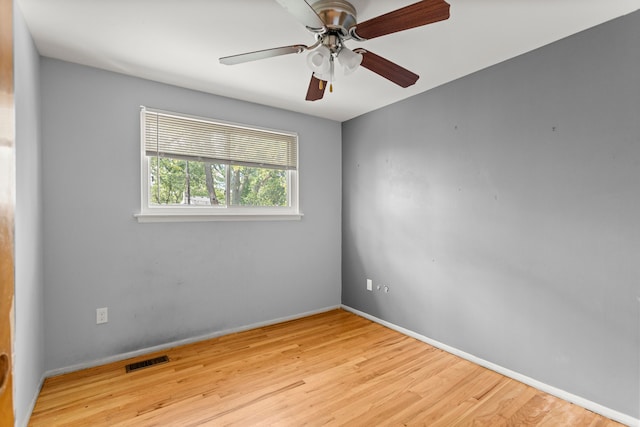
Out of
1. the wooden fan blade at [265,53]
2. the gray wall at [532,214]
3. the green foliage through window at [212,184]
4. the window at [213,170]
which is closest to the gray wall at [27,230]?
the window at [213,170]

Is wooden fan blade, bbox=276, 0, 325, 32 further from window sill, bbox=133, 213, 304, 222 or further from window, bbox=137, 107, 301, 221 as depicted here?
window sill, bbox=133, 213, 304, 222

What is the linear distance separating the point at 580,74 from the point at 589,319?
1.57m

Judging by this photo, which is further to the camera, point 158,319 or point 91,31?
point 158,319

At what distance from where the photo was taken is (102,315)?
2533mm

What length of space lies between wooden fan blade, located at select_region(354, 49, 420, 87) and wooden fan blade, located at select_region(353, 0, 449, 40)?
0.13 m

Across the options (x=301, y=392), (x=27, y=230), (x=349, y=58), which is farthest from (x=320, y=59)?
(x=301, y=392)

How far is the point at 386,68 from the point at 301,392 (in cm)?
219

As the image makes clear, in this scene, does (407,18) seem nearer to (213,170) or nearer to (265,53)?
(265,53)

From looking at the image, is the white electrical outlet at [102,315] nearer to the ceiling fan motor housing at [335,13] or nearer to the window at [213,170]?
the window at [213,170]

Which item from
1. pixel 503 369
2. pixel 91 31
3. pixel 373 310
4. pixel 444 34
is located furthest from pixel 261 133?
pixel 503 369

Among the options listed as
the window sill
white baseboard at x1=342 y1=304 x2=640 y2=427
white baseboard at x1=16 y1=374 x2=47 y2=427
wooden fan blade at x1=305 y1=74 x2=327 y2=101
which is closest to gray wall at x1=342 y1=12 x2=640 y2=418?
white baseboard at x1=342 y1=304 x2=640 y2=427

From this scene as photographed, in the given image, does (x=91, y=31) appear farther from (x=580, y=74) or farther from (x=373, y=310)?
(x=373, y=310)

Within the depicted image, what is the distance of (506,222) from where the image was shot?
2.39 m

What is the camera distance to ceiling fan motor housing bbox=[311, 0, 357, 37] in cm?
162
